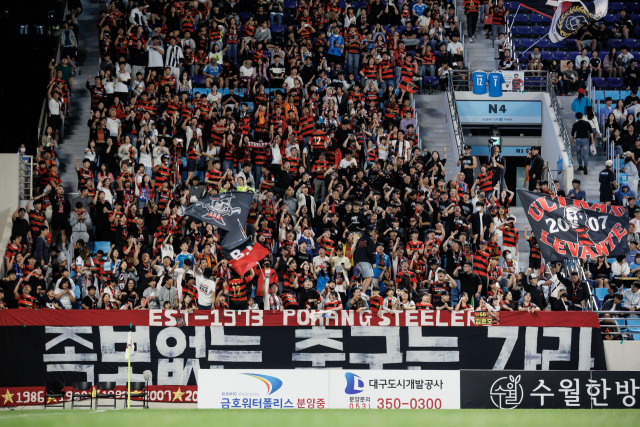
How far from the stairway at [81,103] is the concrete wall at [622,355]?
50.5ft

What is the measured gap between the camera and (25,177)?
24.7m

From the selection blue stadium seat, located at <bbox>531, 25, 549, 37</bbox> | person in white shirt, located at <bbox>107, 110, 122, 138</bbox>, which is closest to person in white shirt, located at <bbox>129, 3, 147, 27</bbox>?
person in white shirt, located at <bbox>107, 110, 122, 138</bbox>

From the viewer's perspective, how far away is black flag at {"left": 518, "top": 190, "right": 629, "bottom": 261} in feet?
69.5

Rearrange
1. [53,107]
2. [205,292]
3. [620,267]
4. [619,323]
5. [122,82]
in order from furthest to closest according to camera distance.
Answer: [122,82] < [53,107] < [620,267] < [619,323] < [205,292]

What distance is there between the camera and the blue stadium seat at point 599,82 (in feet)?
99.9

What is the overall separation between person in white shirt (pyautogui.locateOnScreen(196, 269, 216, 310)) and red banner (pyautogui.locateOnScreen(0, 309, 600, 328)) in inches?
22.9

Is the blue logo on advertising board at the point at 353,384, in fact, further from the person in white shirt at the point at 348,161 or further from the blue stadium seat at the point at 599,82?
the blue stadium seat at the point at 599,82

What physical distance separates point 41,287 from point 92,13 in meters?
15.0

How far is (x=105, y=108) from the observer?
2650 cm

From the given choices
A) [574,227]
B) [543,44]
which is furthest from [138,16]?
[574,227]

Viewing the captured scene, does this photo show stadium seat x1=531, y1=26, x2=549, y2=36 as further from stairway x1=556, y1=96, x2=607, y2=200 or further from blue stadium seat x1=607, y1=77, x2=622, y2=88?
stairway x1=556, y1=96, x2=607, y2=200

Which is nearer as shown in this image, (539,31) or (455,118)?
(455,118)

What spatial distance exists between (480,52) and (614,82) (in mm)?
4857

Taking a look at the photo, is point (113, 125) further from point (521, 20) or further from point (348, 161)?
point (521, 20)
